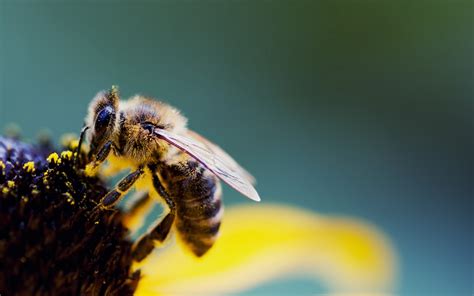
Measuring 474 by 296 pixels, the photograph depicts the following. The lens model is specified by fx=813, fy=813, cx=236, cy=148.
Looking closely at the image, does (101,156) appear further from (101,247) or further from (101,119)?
(101,247)

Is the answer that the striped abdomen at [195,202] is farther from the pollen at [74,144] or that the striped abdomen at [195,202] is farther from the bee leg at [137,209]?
the pollen at [74,144]

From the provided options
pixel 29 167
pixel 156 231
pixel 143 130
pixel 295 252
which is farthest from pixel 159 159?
pixel 295 252

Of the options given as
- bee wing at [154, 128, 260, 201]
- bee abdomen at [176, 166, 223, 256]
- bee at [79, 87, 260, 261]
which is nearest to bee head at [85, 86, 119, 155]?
bee at [79, 87, 260, 261]

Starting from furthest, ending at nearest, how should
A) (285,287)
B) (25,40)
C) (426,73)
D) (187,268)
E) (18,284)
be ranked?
1. (426,73)
2. (25,40)
3. (285,287)
4. (187,268)
5. (18,284)

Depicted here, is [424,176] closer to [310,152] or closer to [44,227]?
[310,152]

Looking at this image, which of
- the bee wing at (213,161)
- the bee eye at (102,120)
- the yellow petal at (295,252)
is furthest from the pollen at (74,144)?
the yellow petal at (295,252)

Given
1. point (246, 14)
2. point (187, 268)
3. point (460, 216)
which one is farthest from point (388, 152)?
point (187, 268)
